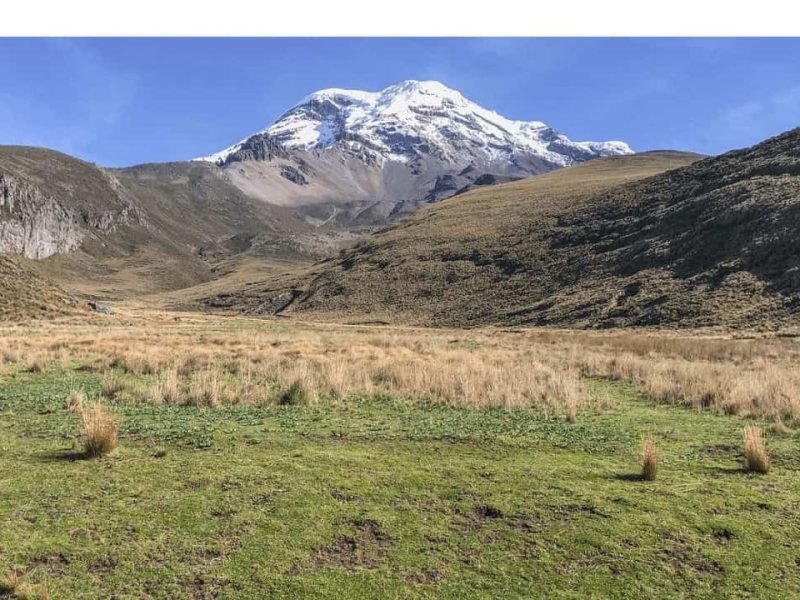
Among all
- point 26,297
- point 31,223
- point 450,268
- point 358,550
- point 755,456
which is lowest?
point 358,550

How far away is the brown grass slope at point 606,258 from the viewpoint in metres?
65.1

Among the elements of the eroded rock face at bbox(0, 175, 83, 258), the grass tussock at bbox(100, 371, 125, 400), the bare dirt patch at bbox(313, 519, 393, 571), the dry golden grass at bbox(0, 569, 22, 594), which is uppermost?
the eroded rock face at bbox(0, 175, 83, 258)

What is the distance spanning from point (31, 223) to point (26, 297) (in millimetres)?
143529

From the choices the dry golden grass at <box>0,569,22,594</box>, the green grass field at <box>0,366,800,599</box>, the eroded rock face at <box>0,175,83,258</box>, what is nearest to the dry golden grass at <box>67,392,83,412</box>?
the green grass field at <box>0,366,800,599</box>

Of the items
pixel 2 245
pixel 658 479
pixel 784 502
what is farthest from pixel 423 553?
pixel 2 245

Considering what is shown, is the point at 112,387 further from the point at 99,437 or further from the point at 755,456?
the point at 755,456

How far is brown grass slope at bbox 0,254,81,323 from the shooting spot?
4891 centimetres

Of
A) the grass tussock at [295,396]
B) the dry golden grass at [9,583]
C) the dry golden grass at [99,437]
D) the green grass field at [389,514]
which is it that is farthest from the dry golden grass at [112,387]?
the dry golden grass at [9,583]

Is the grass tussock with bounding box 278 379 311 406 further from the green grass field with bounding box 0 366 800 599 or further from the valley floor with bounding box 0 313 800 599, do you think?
the green grass field with bounding box 0 366 800 599

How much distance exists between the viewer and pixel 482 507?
7.60 metres

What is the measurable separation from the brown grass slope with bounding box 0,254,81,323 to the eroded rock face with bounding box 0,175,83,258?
12280 cm

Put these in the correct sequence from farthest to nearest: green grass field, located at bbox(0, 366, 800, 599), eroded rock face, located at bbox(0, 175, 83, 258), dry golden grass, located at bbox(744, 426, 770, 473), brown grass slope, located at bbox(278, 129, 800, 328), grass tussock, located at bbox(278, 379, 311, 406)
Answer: eroded rock face, located at bbox(0, 175, 83, 258) < brown grass slope, located at bbox(278, 129, 800, 328) < grass tussock, located at bbox(278, 379, 311, 406) < dry golden grass, located at bbox(744, 426, 770, 473) < green grass field, located at bbox(0, 366, 800, 599)

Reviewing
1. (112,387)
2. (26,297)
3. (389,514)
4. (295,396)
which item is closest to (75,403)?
(112,387)

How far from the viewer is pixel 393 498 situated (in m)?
7.84
